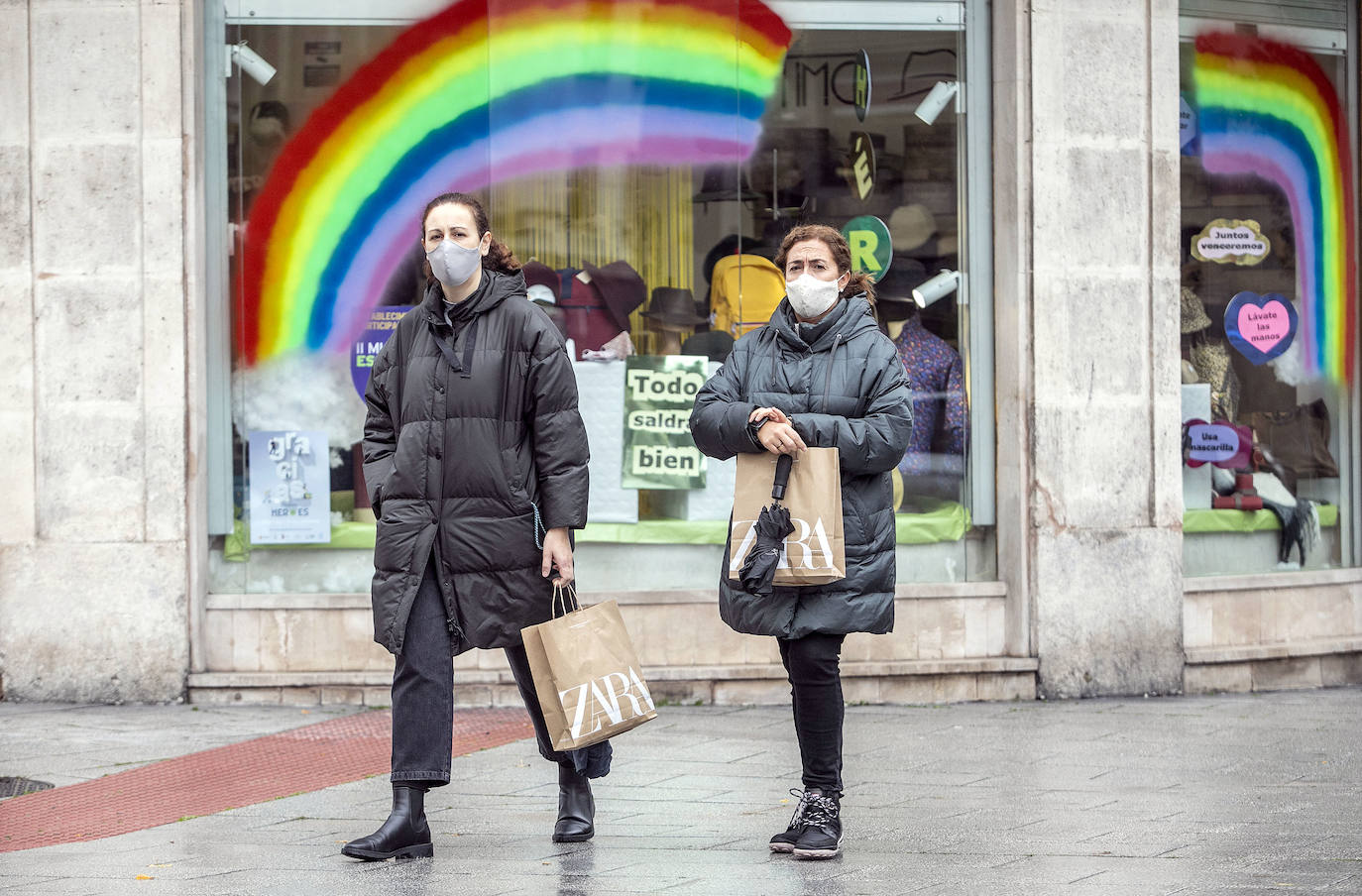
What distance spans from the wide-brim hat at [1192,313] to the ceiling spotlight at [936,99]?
1.66 m

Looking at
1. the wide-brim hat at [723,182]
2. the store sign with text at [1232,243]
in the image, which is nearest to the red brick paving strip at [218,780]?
the wide-brim hat at [723,182]

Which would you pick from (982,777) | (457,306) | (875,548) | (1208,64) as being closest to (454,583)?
(457,306)

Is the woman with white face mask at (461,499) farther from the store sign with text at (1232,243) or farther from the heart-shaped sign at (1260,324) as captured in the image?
the heart-shaped sign at (1260,324)

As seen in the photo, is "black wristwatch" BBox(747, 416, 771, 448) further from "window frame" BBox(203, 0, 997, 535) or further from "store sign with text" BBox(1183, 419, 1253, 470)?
"store sign with text" BBox(1183, 419, 1253, 470)

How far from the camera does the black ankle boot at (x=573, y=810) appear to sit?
5.21 m

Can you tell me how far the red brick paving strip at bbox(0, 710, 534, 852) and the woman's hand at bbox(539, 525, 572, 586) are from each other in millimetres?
1610

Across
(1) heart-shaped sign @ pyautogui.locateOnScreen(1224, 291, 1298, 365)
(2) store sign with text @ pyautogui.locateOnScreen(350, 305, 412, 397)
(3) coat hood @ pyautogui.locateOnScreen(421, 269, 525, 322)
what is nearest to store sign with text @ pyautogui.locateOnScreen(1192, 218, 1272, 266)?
(1) heart-shaped sign @ pyautogui.locateOnScreen(1224, 291, 1298, 365)

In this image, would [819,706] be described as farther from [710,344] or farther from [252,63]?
[252,63]

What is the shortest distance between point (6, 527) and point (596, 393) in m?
2.93

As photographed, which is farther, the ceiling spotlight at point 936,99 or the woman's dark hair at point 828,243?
the ceiling spotlight at point 936,99

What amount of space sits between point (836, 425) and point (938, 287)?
12.8 feet

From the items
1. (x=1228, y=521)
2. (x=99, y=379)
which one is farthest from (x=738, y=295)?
(x=99, y=379)

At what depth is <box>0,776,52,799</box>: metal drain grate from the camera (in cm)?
615

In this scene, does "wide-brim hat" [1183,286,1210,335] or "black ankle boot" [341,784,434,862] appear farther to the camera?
"wide-brim hat" [1183,286,1210,335]
